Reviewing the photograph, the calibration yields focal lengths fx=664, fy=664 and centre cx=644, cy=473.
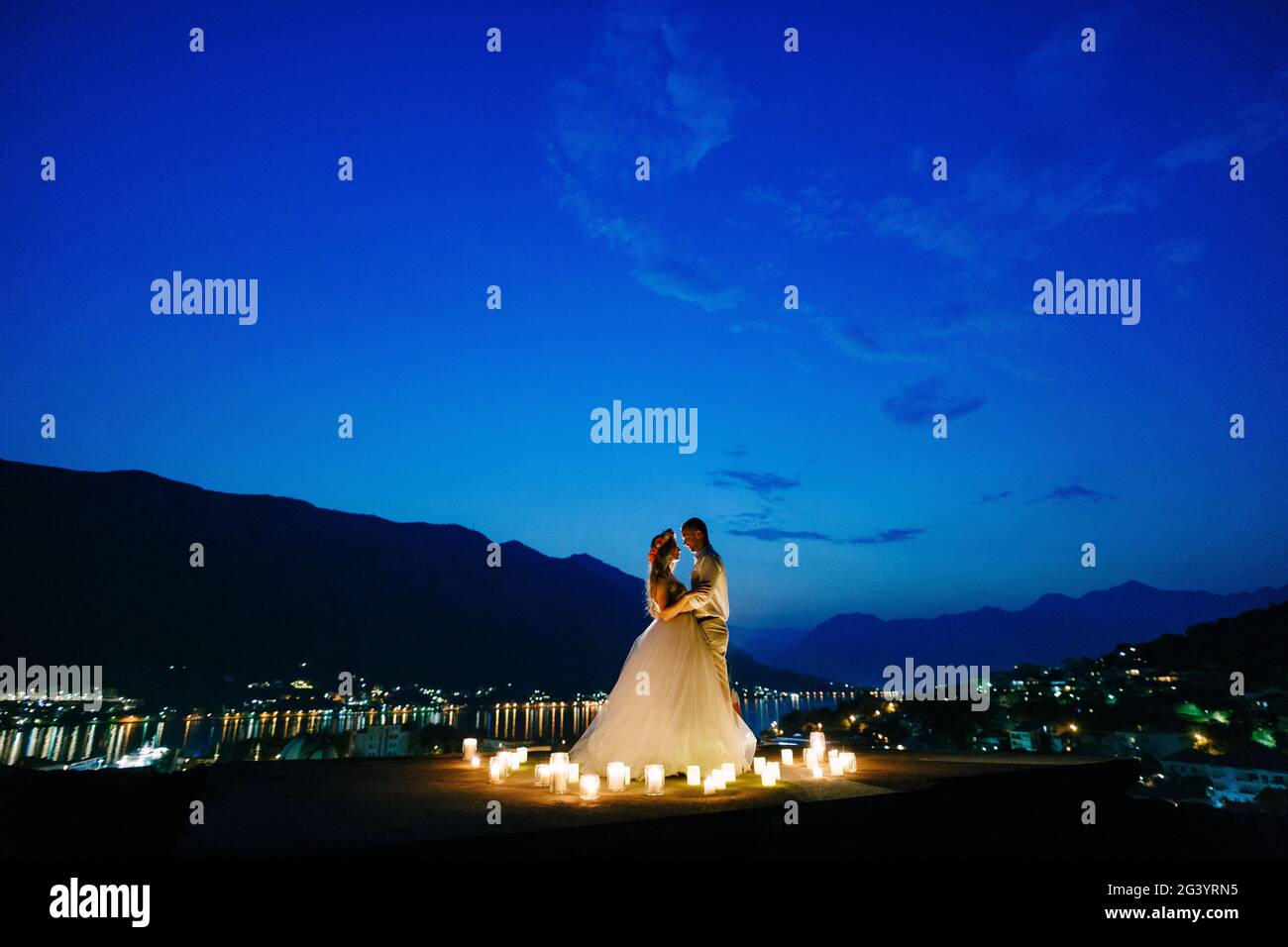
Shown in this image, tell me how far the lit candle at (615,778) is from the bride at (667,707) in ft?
2.41

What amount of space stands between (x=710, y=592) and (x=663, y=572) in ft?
1.78

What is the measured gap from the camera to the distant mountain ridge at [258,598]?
5000 centimetres

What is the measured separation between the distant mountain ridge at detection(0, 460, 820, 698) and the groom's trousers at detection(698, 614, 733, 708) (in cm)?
5451

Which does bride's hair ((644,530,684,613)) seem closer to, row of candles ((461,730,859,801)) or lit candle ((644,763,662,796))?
row of candles ((461,730,859,801))

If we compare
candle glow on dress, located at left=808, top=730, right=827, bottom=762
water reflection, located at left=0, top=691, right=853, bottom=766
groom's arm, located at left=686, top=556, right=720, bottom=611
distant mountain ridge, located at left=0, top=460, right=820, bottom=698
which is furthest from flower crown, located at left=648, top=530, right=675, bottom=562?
distant mountain ridge, located at left=0, top=460, right=820, bottom=698

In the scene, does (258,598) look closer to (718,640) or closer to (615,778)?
(718,640)

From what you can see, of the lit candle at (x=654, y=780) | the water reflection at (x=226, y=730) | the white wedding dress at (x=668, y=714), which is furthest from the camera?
the water reflection at (x=226, y=730)

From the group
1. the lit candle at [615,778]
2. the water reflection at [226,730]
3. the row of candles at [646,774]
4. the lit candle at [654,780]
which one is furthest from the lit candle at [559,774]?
the water reflection at [226,730]

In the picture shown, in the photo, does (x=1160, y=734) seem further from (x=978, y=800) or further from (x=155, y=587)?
(x=155, y=587)

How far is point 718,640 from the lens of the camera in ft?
23.1

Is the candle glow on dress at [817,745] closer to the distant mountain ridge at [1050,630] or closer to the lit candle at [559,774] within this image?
the lit candle at [559,774]

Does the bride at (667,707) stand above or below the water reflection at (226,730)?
above
